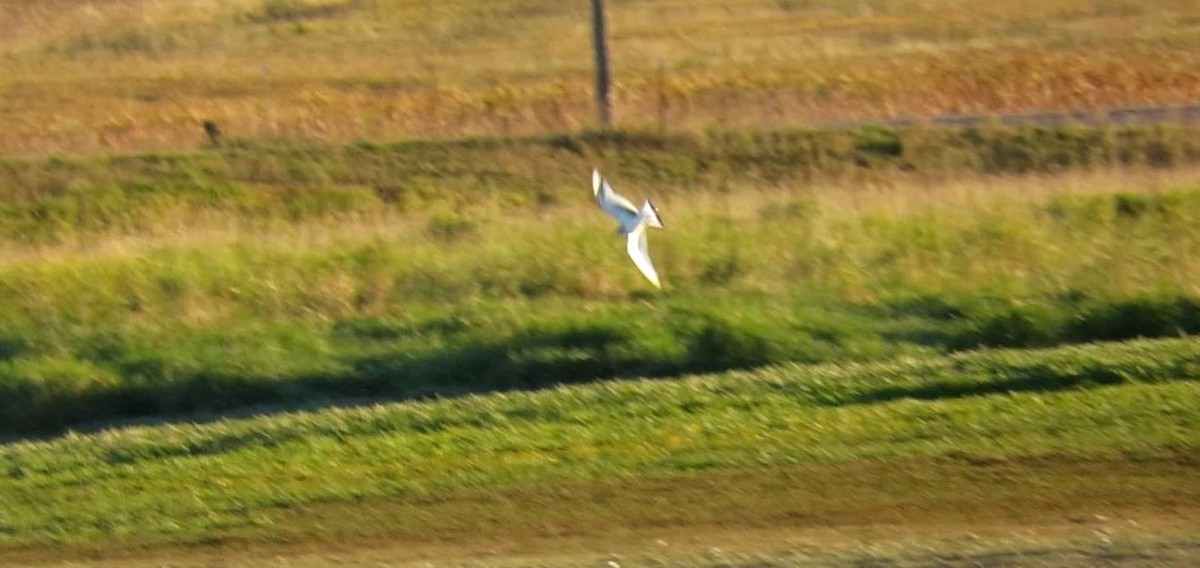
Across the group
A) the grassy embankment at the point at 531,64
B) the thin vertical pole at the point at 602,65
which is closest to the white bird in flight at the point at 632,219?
the grassy embankment at the point at 531,64

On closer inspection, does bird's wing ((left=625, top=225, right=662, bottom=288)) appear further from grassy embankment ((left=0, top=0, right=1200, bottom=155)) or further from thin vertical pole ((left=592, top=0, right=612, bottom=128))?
thin vertical pole ((left=592, top=0, right=612, bottom=128))

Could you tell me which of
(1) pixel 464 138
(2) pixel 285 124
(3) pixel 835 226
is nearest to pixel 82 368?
(3) pixel 835 226

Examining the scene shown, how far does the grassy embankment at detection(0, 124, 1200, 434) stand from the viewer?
1032 cm

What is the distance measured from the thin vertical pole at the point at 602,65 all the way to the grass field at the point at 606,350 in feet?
3.47

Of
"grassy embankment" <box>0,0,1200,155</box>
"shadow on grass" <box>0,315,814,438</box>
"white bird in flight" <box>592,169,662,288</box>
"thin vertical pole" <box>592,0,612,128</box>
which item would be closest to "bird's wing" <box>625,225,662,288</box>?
"white bird in flight" <box>592,169,662,288</box>

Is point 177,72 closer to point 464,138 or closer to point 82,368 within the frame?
point 464,138

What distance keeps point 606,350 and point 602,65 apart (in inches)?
566

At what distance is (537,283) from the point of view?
12250 millimetres

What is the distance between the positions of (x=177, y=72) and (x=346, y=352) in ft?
112

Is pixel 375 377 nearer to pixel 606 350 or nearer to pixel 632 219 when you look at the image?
pixel 606 350

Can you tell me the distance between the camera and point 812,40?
1729 inches

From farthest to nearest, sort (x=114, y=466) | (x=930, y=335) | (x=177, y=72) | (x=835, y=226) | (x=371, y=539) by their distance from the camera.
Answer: (x=177, y=72) → (x=835, y=226) → (x=930, y=335) → (x=114, y=466) → (x=371, y=539)

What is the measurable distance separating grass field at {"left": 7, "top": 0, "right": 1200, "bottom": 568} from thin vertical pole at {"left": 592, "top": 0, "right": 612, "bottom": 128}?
1057 mm

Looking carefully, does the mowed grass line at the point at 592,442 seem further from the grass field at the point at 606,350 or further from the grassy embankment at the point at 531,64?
the grassy embankment at the point at 531,64
